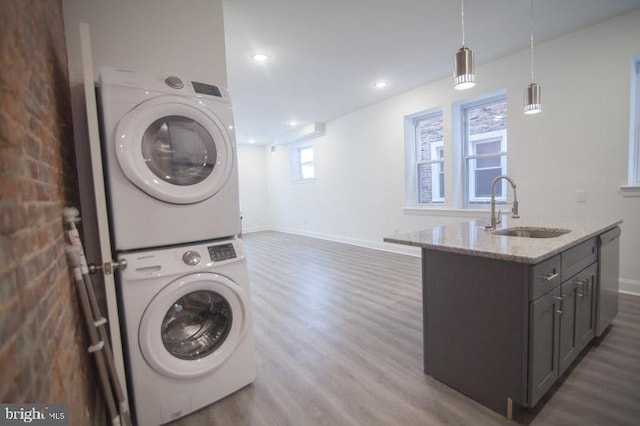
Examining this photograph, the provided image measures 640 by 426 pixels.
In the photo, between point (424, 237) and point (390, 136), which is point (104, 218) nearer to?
point (424, 237)

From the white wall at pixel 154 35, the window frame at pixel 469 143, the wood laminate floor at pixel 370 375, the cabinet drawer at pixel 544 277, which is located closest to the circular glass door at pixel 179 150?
the white wall at pixel 154 35

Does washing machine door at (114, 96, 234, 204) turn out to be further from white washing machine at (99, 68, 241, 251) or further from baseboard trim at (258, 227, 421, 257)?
baseboard trim at (258, 227, 421, 257)

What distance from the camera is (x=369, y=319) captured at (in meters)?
2.61

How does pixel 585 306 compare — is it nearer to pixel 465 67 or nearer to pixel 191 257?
pixel 465 67

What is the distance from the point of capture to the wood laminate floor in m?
1.51

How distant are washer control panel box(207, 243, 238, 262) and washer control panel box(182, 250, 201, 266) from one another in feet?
0.23

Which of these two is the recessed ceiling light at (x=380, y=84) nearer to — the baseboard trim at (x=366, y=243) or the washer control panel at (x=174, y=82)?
the baseboard trim at (x=366, y=243)

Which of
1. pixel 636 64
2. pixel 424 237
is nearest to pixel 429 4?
pixel 424 237

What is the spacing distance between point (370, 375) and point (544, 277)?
1.11 m

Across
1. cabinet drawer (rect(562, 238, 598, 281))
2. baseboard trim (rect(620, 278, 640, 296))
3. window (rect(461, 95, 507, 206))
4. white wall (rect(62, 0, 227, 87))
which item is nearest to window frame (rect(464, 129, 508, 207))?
window (rect(461, 95, 507, 206))

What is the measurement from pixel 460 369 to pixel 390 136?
401 cm

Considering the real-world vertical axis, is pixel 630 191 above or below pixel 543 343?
above

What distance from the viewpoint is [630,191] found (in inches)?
110

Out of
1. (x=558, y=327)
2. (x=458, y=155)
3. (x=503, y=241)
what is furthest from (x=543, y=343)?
(x=458, y=155)
